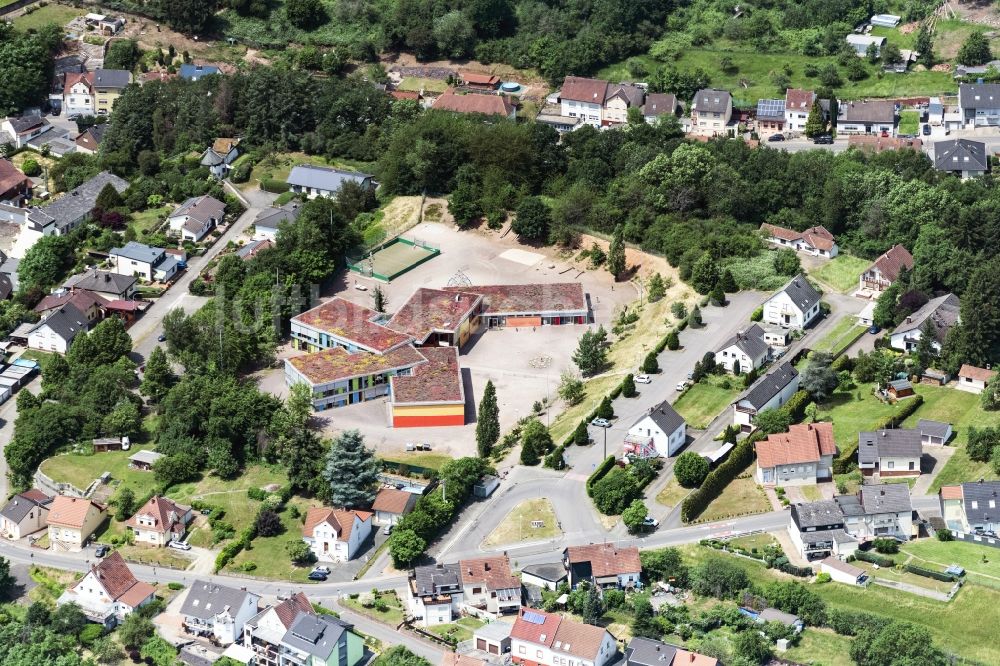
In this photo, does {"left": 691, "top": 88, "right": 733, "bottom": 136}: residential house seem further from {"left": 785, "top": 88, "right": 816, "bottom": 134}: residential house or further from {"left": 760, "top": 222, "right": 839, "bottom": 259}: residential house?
{"left": 760, "top": 222, "right": 839, "bottom": 259}: residential house

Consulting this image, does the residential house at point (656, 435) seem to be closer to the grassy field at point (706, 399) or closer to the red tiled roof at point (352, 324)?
the grassy field at point (706, 399)

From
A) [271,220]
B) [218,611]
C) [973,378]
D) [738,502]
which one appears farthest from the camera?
[271,220]

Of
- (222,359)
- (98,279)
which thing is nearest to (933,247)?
(222,359)

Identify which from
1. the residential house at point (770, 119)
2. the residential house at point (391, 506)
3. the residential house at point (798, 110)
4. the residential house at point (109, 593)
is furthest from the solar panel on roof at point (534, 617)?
the residential house at point (798, 110)

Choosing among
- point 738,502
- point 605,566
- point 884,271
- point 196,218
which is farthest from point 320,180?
point 605,566

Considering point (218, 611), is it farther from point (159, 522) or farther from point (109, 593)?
point (159, 522)

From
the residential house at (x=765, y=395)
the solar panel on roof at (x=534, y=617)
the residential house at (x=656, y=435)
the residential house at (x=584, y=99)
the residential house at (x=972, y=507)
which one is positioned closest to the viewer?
the solar panel on roof at (x=534, y=617)
